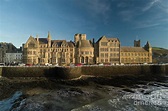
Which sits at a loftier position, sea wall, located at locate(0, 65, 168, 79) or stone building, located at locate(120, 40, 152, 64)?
stone building, located at locate(120, 40, 152, 64)

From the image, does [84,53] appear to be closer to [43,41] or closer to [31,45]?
[43,41]

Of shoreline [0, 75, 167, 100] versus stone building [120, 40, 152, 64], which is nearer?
shoreline [0, 75, 167, 100]

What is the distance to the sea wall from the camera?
125 feet

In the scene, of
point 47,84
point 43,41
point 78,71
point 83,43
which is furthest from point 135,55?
point 47,84


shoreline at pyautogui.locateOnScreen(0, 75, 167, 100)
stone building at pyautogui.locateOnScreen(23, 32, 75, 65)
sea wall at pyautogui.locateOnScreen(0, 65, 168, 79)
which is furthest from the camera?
stone building at pyautogui.locateOnScreen(23, 32, 75, 65)

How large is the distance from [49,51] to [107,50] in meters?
29.0

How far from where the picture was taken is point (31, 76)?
39531 mm

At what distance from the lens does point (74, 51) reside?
64750mm

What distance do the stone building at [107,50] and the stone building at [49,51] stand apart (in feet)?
43.0

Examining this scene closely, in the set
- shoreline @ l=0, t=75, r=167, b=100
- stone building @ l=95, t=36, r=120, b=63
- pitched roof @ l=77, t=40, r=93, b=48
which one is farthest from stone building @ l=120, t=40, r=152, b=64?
shoreline @ l=0, t=75, r=167, b=100

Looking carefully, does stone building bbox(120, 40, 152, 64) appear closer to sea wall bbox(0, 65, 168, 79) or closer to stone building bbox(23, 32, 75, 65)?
sea wall bbox(0, 65, 168, 79)

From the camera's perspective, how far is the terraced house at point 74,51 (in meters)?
58.9

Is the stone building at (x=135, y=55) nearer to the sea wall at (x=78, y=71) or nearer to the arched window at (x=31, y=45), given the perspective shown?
the sea wall at (x=78, y=71)

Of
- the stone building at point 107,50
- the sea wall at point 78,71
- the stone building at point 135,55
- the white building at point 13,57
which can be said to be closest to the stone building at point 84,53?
the stone building at point 107,50
